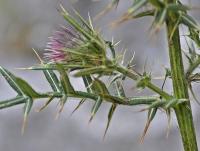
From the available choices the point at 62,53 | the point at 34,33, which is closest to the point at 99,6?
the point at 34,33

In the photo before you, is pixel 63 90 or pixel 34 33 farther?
pixel 34 33

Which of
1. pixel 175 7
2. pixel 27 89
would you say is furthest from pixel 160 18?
pixel 27 89

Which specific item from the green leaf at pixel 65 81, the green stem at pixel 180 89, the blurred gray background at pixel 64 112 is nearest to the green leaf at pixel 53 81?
the green leaf at pixel 65 81

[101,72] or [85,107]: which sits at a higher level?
[101,72]

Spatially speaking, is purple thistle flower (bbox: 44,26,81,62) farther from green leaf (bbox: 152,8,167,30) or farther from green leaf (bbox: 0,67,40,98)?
green leaf (bbox: 152,8,167,30)

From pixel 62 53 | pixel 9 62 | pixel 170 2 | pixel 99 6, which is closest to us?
pixel 170 2

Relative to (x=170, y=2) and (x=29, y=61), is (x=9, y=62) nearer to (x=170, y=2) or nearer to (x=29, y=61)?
(x=29, y=61)

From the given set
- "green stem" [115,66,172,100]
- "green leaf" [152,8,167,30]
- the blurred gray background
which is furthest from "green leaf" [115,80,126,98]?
the blurred gray background

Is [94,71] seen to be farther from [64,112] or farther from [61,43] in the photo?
[64,112]
